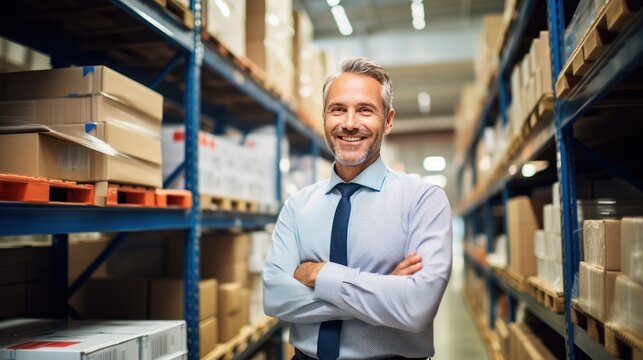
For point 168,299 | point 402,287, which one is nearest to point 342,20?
→ point 168,299

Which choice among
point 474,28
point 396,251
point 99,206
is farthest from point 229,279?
point 474,28

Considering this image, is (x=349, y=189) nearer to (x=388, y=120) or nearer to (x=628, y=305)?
(x=388, y=120)

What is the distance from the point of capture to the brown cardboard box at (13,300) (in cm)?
282

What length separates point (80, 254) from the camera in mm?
3629

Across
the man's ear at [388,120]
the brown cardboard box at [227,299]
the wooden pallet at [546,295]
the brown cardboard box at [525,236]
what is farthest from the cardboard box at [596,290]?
the brown cardboard box at [227,299]

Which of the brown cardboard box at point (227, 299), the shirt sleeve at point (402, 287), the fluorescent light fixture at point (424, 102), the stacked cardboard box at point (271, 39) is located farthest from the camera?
the fluorescent light fixture at point (424, 102)

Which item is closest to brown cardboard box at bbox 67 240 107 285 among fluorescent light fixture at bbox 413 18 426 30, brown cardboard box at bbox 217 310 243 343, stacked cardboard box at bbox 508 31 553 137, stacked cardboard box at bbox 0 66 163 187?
brown cardboard box at bbox 217 310 243 343

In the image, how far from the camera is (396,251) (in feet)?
7.22

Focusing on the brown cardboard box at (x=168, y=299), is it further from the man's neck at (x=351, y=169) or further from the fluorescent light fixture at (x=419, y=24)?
the fluorescent light fixture at (x=419, y=24)

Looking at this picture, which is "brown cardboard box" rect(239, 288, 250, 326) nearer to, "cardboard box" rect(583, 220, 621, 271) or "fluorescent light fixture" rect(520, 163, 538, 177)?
"fluorescent light fixture" rect(520, 163, 538, 177)

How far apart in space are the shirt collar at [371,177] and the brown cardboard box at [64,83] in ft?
3.64

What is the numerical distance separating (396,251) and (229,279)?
91.4 inches

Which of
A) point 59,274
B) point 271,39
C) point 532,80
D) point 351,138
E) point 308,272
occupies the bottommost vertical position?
point 59,274

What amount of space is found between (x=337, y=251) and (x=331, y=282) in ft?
0.61
